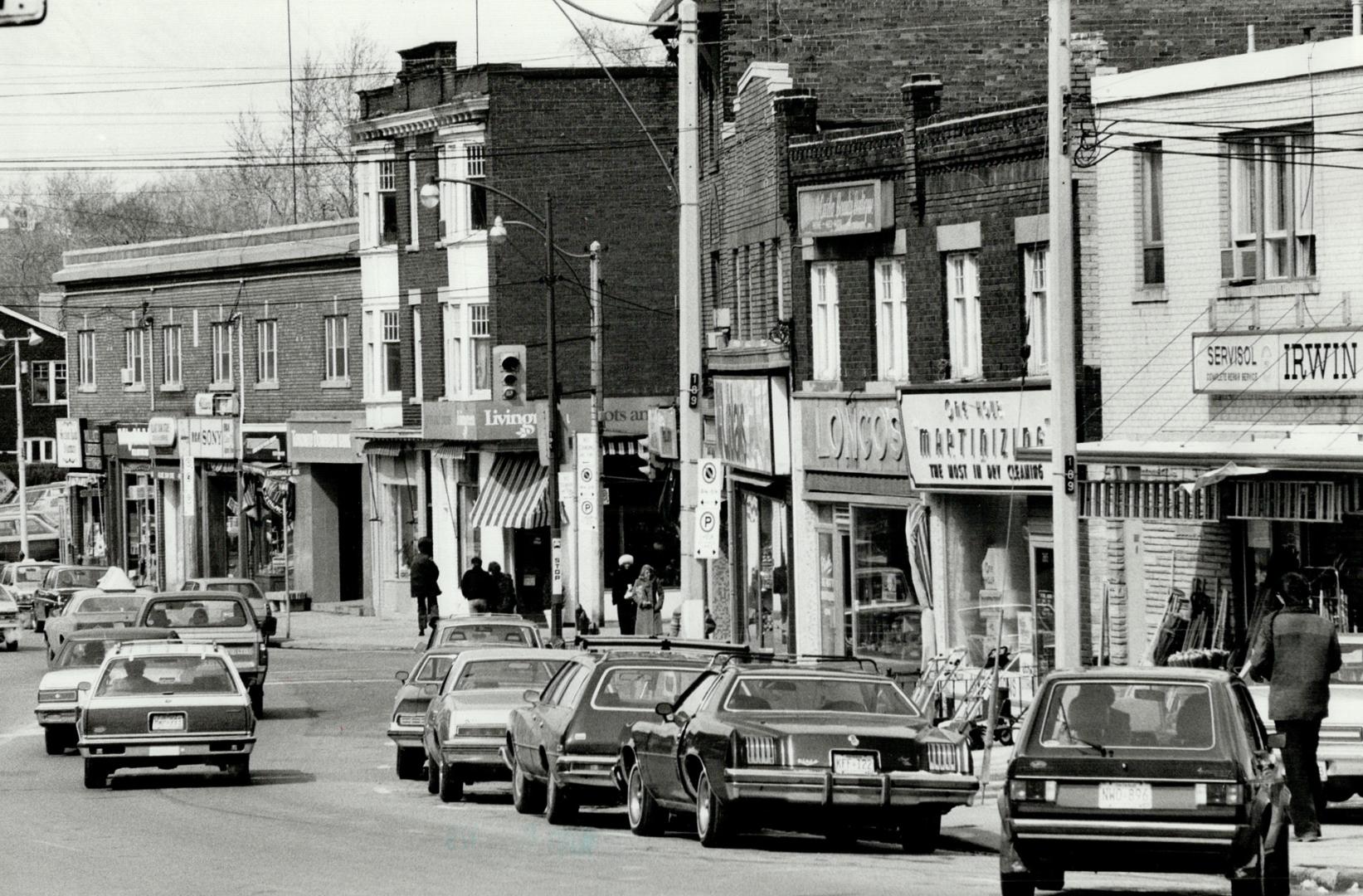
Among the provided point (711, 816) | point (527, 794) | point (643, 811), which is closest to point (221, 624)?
point (527, 794)

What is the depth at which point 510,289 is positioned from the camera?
52.6 m

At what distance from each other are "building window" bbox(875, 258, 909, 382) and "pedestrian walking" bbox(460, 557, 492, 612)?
44.3ft

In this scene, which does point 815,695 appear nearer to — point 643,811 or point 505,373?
point 643,811

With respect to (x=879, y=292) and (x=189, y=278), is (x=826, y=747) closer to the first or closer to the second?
(x=879, y=292)

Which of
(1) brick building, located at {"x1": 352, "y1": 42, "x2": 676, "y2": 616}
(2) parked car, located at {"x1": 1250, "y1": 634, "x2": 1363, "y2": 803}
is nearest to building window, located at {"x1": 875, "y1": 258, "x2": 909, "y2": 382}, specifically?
(2) parked car, located at {"x1": 1250, "y1": 634, "x2": 1363, "y2": 803}

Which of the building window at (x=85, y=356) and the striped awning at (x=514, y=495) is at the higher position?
the building window at (x=85, y=356)

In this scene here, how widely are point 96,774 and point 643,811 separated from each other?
328 inches

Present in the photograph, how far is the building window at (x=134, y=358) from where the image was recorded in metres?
70.0

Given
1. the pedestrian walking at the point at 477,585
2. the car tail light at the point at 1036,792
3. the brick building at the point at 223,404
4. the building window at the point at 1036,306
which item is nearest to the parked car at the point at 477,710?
the car tail light at the point at 1036,792

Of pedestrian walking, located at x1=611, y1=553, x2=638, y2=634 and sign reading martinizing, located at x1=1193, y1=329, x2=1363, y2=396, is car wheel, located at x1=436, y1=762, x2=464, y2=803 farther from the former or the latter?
pedestrian walking, located at x1=611, y1=553, x2=638, y2=634

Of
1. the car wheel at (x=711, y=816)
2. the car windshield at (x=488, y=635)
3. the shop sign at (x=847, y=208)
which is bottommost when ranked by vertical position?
the car wheel at (x=711, y=816)

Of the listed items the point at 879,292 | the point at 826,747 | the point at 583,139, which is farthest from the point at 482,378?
the point at 826,747

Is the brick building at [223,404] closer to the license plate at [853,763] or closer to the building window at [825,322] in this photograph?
the building window at [825,322]

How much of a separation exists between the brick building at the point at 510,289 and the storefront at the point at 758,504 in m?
10.2
